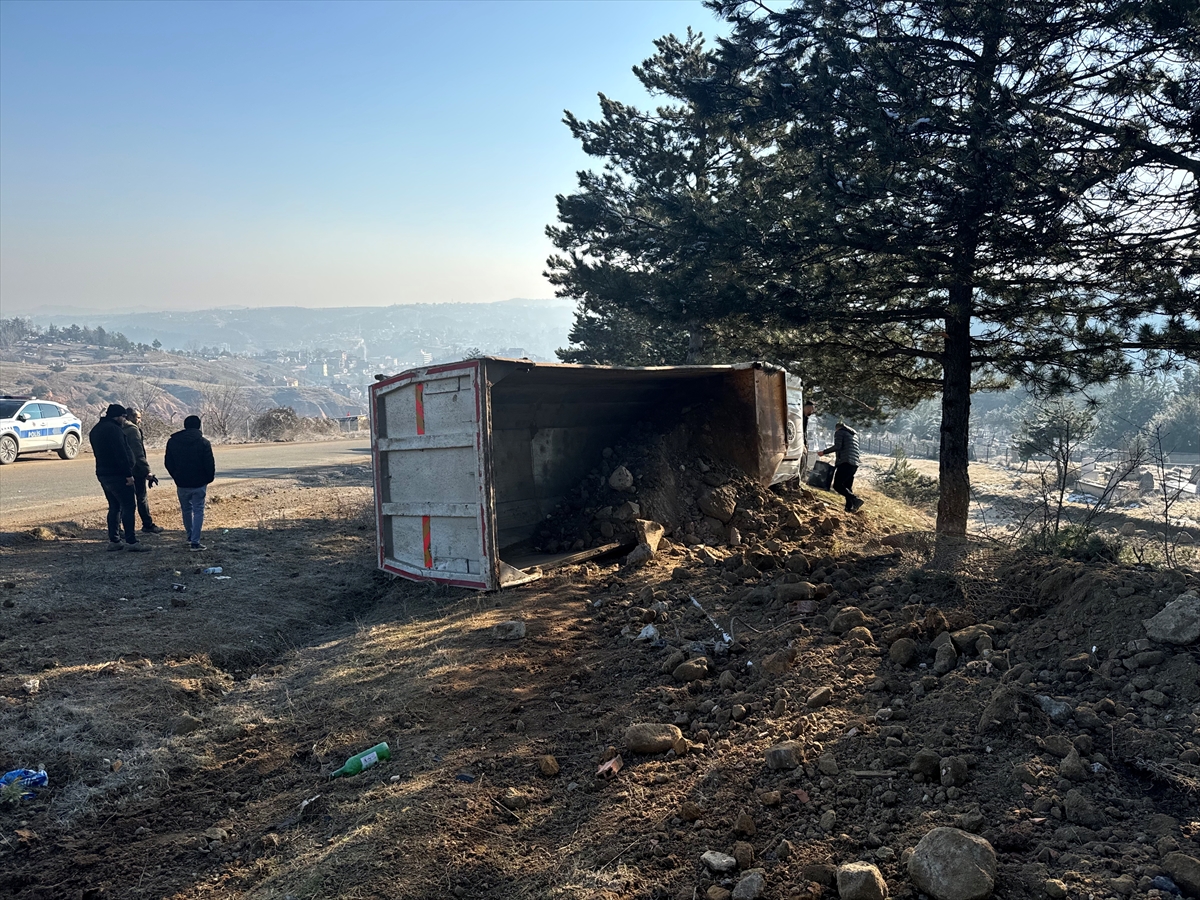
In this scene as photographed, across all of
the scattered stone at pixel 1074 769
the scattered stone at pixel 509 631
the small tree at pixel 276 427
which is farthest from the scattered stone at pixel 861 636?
the small tree at pixel 276 427

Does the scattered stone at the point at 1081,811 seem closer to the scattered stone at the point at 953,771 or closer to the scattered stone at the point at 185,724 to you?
the scattered stone at the point at 953,771

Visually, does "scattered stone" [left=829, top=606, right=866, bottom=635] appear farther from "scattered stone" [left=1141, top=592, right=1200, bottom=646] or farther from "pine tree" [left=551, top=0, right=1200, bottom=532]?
"pine tree" [left=551, top=0, right=1200, bottom=532]

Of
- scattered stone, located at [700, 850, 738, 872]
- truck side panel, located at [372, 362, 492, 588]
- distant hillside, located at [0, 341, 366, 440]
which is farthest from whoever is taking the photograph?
distant hillside, located at [0, 341, 366, 440]

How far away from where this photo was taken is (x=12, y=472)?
51.2ft

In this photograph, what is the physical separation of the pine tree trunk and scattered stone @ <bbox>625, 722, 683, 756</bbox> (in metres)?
6.28

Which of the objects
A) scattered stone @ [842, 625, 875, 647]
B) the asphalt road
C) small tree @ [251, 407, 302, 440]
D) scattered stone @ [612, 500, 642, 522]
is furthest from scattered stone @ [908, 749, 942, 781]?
small tree @ [251, 407, 302, 440]

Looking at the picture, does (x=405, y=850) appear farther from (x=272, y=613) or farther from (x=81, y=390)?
(x=81, y=390)

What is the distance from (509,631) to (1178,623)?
3.97 m

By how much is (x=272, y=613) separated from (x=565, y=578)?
2.68 metres

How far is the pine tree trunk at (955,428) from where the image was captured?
348 inches

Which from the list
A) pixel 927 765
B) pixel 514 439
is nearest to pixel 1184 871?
pixel 927 765

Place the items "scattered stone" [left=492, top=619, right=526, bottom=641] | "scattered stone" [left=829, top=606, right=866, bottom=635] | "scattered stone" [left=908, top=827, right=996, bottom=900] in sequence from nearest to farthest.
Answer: "scattered stone" [left=908, top=827, right=996, bottom=900] → "scattered stone" [left=829, top=606, right=866, bottom=635] → "scattered stone" [left=492, top=619, right=526, bottom=641]

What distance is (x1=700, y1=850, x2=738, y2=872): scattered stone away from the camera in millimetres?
2664

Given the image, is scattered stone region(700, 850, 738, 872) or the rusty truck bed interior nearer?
scattered stone region(700, 850, 738, 872)
